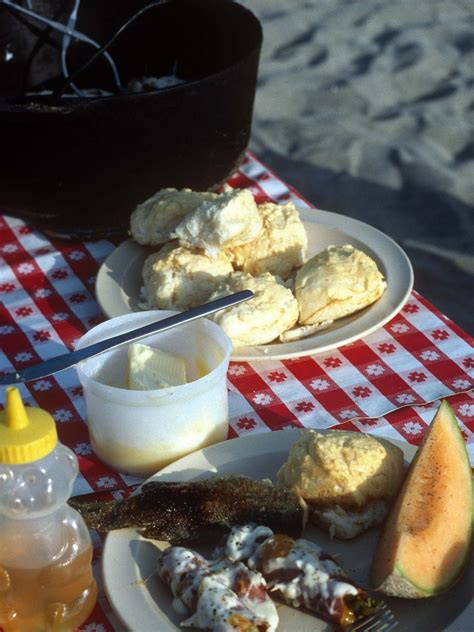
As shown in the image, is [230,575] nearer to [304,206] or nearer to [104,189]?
[104,189]

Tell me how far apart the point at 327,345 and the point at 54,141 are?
66cm

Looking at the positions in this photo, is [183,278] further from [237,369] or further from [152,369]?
[152,369]

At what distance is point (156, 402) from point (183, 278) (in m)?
0.44

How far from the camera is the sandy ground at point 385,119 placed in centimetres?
340

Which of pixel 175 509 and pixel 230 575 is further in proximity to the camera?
pixel 175 509

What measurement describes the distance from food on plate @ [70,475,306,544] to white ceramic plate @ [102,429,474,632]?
22 millimetres

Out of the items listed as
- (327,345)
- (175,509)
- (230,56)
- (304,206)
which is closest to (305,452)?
(175,509)

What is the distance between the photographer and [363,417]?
1.49m

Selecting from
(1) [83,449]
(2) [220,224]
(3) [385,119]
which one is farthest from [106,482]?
(3) [385,119]

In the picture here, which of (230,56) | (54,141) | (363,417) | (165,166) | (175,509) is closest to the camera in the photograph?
(175,509)

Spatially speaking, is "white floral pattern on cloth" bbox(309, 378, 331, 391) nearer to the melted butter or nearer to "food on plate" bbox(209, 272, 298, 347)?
"food on plate" bbox(209, 272, 298, 347)

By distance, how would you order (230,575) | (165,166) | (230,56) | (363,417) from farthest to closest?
(230,56) < (165,166) < (363,417) < (230,575)

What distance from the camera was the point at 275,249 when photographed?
1.77 metres

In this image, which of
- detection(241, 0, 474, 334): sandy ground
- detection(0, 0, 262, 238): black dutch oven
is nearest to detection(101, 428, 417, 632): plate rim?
detection(0, 0, 262, 238): black dutch oven
